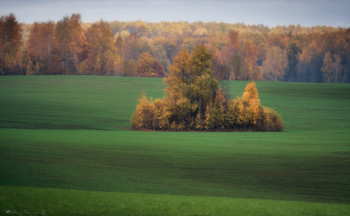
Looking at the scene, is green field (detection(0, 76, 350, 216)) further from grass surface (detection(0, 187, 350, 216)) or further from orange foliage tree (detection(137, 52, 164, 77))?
orange foliage tree (detection(137, 52, 164, 77))

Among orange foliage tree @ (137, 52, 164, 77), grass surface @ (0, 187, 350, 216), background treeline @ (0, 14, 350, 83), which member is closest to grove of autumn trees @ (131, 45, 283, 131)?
grass surface @ (0, 187, 350, 216)

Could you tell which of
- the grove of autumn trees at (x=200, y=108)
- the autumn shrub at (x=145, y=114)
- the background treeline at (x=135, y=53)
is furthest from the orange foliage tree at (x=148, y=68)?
the autumn shrub at (x=145, y=114)

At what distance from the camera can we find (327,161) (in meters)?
23.8

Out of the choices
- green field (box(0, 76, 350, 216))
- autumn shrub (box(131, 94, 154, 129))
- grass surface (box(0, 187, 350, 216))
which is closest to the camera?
grass surface (box(0, 187, 350, 216))

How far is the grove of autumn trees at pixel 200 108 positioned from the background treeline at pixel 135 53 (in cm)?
4318

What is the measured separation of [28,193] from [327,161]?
1616 cm

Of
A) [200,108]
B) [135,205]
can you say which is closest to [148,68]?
[200,108]

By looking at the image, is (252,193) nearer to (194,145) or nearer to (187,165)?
(187,165)

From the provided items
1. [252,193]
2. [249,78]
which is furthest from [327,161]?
[249,78]

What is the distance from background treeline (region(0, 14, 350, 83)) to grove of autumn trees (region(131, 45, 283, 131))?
4318 cm

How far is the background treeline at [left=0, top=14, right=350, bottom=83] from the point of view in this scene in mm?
93562

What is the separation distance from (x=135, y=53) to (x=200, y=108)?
3046 inches

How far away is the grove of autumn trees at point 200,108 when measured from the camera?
4166cm

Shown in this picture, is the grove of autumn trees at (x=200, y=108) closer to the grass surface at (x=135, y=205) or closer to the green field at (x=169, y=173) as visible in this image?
the green field at (x=169, y=173)
